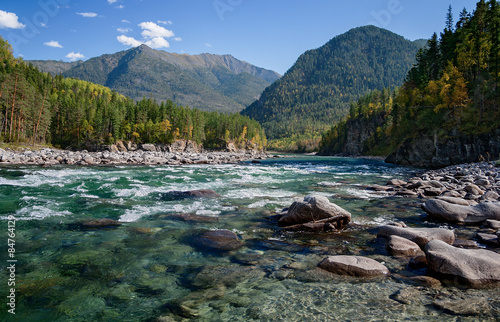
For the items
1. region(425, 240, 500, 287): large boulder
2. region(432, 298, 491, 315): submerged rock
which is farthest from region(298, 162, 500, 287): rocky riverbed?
region(432, 298, 491, 315): submerged rock

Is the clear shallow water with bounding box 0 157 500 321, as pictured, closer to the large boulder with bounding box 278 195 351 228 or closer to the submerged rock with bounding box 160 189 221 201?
the large boulder with bounding box 278 195 351 228

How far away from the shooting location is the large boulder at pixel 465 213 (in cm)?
1021

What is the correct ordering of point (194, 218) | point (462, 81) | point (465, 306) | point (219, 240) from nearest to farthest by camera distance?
point (465, 306), point (219, 240), point (194, 218), point (462, 81)

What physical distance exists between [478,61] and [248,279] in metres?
59.9

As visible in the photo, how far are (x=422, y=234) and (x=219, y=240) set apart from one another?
20.8ft

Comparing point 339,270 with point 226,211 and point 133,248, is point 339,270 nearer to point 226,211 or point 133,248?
point 133,248

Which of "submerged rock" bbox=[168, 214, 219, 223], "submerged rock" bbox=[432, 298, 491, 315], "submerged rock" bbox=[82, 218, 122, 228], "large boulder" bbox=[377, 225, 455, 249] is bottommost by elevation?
"submerged rock" bbox=[82, 218, 122, 228]

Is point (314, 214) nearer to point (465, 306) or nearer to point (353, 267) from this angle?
point (353, 267)

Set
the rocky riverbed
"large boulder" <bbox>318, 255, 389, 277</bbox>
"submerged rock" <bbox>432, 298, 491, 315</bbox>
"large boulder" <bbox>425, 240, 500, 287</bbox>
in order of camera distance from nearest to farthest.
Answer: "submerged rock" <bbox>432, 298, 491, 315</bbox> → "large boulder" <bbox>425, 240, 500, 287</bbox> → the rocky riverbed → "large boulder" <bbox>318, 255, 389, 277</bbox>

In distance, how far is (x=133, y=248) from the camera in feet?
24.8

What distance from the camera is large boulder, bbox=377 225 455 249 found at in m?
7.80

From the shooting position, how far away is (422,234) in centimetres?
800

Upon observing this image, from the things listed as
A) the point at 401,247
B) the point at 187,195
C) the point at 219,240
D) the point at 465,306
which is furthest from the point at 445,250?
the point at 187,195

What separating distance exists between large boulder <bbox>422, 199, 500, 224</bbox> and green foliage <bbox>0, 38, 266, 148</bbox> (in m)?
67.0
